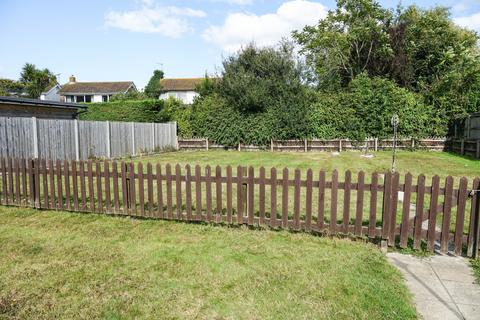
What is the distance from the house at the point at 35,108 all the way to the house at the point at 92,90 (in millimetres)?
27187

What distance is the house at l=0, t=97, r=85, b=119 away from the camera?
14.7m

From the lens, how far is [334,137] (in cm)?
2058

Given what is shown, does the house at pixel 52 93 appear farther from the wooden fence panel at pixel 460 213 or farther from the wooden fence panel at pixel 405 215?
the wooden fence panel at pixel 460 213

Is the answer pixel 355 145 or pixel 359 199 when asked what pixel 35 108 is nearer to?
pixel 359 199

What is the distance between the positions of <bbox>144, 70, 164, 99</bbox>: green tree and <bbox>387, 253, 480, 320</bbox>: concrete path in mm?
37512

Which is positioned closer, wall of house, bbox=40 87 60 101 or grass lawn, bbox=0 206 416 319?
grass lawn, bbox=0 206 416 319

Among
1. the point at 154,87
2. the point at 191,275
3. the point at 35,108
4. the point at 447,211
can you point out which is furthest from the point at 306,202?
the point at 154,87

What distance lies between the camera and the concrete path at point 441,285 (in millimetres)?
2951

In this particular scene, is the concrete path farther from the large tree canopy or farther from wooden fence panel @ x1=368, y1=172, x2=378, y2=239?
the large tree canopy

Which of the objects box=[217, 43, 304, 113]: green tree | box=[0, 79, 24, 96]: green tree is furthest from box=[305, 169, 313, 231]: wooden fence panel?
box=[0, 79, 24, 96]: green tree

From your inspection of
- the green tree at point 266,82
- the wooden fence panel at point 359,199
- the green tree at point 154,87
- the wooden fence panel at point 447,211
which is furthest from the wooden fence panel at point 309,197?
the green tree at point 154,87

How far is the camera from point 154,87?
42812mm

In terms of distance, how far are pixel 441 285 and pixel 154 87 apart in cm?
4312

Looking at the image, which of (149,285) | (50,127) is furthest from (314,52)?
(149,285)
